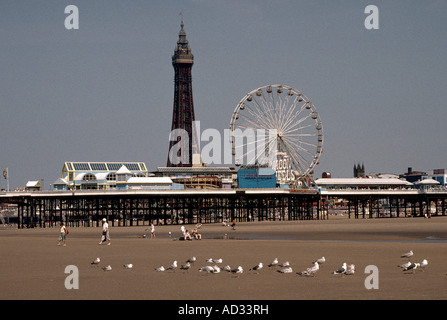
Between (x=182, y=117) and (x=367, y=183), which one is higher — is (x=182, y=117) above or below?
above

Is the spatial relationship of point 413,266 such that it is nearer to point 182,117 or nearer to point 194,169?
point 194,169

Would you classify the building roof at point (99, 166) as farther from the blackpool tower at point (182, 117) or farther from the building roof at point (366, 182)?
the building roof at point (366, 182)

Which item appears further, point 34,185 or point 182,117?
point 182,117

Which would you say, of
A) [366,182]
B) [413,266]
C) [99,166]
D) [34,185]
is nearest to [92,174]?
[34,185]

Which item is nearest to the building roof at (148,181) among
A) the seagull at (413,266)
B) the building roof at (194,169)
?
the building roof at (194,169)

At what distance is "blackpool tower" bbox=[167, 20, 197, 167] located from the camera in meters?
180

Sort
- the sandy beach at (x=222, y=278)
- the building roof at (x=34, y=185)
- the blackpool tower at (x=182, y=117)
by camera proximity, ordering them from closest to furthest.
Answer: the sandy beach at (x=222, y=278)
the building roof at (x=34, y=185)
the blackpool tower at (x=182, y=117)

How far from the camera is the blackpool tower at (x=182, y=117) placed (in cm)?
17975

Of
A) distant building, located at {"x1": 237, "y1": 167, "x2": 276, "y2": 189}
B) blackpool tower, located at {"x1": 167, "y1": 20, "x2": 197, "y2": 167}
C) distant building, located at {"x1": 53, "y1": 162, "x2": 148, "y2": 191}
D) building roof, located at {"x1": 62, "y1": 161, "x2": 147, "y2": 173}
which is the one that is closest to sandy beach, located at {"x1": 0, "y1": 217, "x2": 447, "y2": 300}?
distant building, located at {"x1": 237, "y1": 167, "x2": 276, "y2": 189}

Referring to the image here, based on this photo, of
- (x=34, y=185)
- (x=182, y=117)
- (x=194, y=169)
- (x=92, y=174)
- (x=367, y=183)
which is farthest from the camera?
(x=182, y=117)

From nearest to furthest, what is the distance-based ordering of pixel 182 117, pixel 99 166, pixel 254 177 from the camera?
pixel 254 177 < pixel 99 166 < pixel 182 117

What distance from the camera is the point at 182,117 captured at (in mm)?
179750
